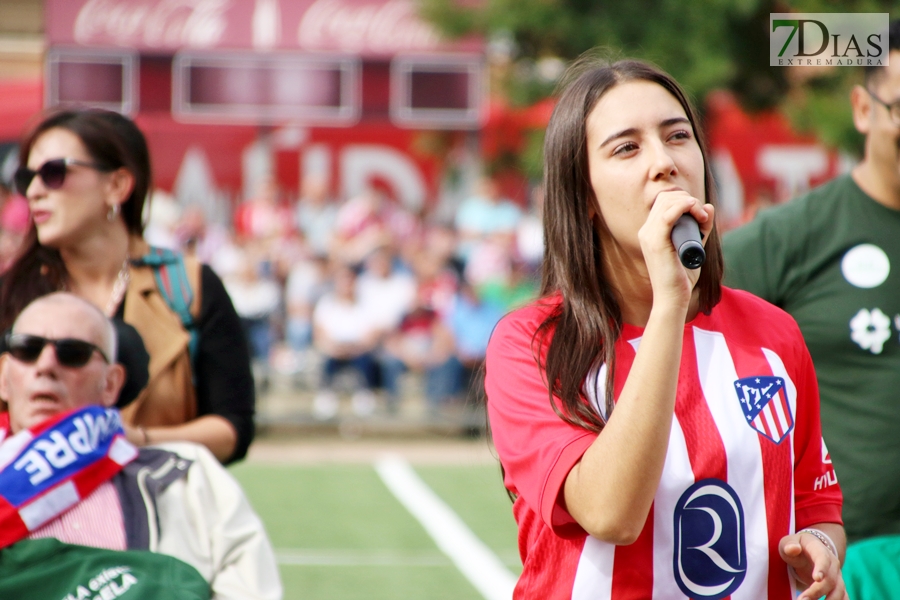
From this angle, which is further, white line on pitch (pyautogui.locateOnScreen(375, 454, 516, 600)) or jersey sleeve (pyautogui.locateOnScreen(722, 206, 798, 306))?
white line on pitch (pyautogui.locateOnScreen(375, 454, 516, 600))

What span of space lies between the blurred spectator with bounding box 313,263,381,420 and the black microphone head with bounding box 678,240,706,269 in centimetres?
1067

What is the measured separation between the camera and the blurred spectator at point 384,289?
12664 mm

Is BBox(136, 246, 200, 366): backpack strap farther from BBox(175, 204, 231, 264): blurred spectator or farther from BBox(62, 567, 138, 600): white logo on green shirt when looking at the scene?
BBox(175, 204, 231, 264): blurred spectator

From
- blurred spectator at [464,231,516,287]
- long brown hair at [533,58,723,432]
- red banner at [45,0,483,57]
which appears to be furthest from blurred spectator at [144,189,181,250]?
long brown hair at [533,58,723,432]

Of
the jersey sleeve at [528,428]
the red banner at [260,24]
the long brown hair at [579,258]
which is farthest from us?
the red banner at [260,24]

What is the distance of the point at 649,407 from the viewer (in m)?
1.91

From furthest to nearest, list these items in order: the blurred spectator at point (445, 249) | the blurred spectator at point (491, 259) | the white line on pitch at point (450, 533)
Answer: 1. the blurred spectator at point (445, 249)
2. the blurred spectator at point (491, 259)
3. the white line on pitch at point (450, 533)

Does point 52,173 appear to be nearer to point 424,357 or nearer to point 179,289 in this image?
point 179,289

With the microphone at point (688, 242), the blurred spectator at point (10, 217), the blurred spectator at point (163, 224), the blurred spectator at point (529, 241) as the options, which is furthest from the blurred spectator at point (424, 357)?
the microphone at point (688, 242)

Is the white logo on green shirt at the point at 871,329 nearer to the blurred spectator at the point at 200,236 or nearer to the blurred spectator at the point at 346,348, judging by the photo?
the blurred spectator at the point at 346,348

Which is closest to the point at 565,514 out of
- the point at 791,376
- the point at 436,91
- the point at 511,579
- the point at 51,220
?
the point at 791,376

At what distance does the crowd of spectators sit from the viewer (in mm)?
12516

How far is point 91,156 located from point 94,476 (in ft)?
3.31

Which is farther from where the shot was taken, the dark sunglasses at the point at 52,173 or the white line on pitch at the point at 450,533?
the white line on pitch at the point at 450,533
